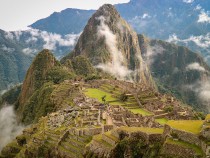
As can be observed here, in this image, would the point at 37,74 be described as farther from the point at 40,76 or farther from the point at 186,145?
the point at 186,145

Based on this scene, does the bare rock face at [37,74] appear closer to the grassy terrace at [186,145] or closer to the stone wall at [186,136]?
the stone wall at [186,136]

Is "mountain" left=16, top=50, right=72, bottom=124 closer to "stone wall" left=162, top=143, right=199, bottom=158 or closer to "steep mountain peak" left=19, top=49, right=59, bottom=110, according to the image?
"steep mountain peak" left=19, top=49, right=59, bottom=110

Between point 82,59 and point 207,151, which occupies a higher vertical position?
point 207,151

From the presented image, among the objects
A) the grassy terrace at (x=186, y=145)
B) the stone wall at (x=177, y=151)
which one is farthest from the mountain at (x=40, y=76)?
the stone wall at (x=177, y=151)

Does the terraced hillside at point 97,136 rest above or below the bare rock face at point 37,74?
above

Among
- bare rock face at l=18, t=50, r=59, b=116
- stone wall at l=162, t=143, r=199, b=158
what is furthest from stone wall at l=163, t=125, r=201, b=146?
bare rock face at l=18, t=50, r=59, b=116

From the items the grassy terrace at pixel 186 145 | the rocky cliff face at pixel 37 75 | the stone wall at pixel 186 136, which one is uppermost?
the stone wall at pixel 186 136

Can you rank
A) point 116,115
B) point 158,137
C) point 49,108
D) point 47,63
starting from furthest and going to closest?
point 47,63, point 49,108, point 116,115, point 158,137

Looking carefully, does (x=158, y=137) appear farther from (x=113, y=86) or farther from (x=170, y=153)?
(x=113, y=86)

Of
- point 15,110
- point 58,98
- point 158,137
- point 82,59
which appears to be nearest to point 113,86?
point 58,98
